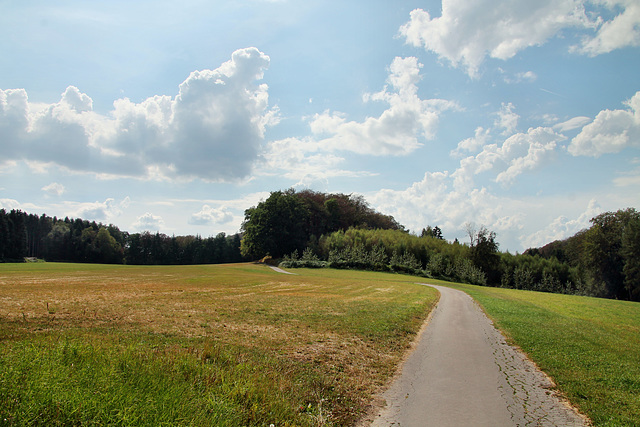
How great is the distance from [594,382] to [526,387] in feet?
5.33

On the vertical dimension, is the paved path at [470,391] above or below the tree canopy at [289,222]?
below

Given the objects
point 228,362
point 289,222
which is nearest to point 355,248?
point 289,222

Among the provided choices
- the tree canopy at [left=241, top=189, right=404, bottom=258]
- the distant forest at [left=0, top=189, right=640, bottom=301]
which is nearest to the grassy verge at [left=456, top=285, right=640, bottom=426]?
the distant forest at [left=0, top=189, right=640, bottom=301]

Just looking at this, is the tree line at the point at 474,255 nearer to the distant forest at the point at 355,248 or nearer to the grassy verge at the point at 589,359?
the distant forest at the point at 355,248

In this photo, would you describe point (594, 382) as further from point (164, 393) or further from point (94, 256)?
point (94, 256)

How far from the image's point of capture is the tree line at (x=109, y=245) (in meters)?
91.9

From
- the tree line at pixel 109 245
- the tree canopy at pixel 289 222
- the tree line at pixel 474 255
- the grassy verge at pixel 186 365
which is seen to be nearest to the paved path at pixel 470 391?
the grassy verge at pixel 186 365

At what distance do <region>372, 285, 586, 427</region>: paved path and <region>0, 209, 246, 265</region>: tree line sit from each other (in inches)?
3946

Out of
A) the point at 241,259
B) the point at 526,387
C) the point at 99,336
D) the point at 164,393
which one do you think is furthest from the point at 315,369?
the point at 241,259

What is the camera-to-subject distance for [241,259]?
347ft

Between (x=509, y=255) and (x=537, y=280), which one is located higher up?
(x=509, y=255)

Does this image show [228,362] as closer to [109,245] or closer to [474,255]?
[474,255]

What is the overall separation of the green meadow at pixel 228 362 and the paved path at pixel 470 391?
43 centimetres

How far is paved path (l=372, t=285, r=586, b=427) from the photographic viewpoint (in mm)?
5027
